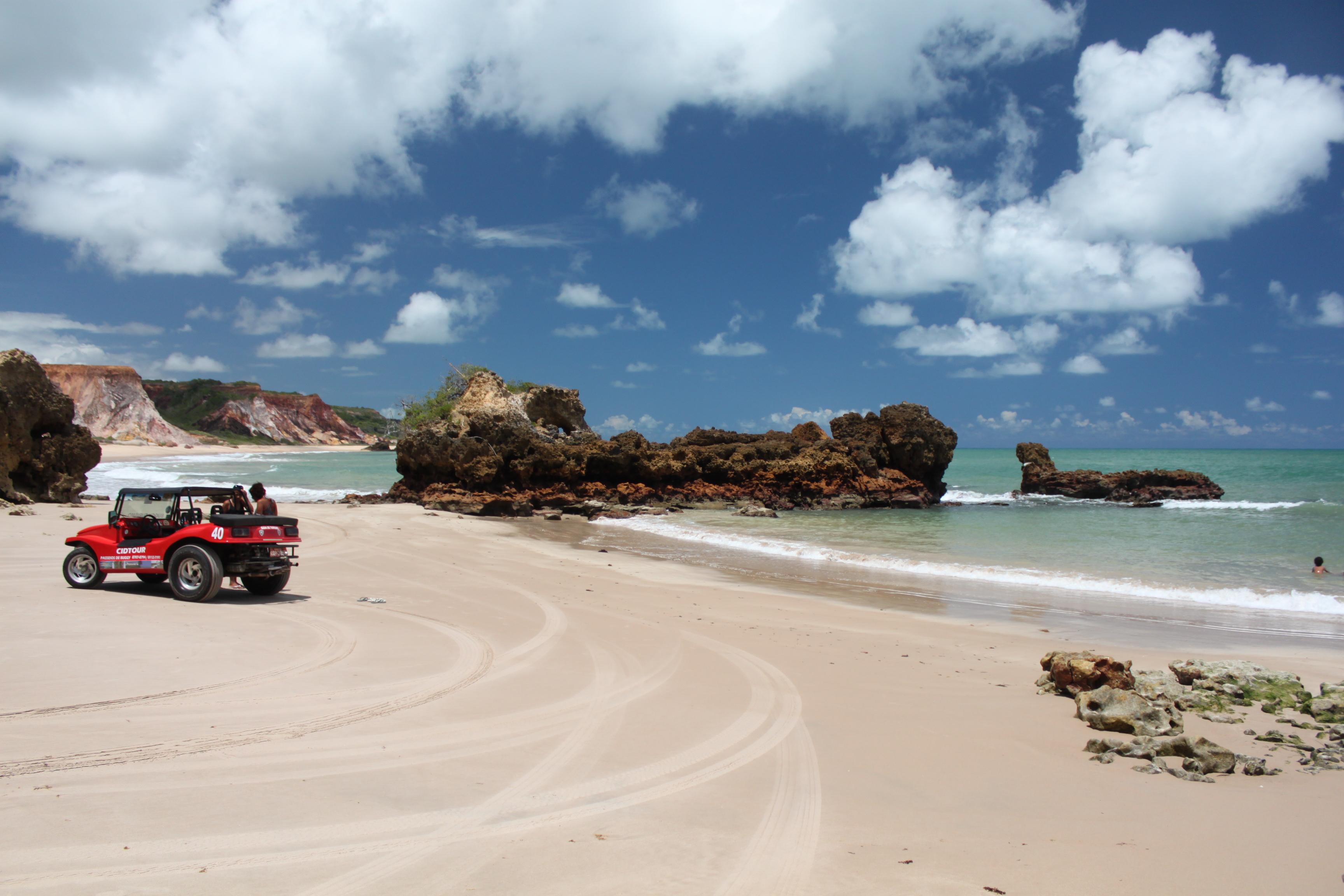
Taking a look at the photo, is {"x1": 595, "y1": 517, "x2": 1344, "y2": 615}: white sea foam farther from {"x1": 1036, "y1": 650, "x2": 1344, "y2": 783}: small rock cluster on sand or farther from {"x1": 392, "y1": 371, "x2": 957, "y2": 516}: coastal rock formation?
{"x1": 392, "y1": 371, "x2": 957, "y2": 516}: coastal rock formation

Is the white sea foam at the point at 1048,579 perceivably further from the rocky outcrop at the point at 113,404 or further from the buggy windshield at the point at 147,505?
the rocky outcrop at the point at 113,404

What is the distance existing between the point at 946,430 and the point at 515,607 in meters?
32.4

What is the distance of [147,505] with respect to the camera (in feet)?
31.8

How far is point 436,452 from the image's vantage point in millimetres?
28344

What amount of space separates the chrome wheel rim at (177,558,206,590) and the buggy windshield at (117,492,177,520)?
3.00 ft

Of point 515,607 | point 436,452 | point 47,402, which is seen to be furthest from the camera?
point 436,452

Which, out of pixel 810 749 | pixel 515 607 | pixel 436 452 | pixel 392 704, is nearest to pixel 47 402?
pixel 436 452

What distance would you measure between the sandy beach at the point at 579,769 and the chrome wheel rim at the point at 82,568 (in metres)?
0.72

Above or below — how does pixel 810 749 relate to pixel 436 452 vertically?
below

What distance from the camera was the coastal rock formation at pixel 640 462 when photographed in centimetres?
2845

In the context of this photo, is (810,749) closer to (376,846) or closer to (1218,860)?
(1218,860)

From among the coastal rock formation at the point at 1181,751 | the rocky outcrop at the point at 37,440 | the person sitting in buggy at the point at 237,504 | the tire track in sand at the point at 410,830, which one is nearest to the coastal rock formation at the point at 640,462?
the rocky outcrop at the point at 37,440

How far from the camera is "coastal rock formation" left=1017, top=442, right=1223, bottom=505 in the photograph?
128ft

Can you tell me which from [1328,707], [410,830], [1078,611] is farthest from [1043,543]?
[410,830]
